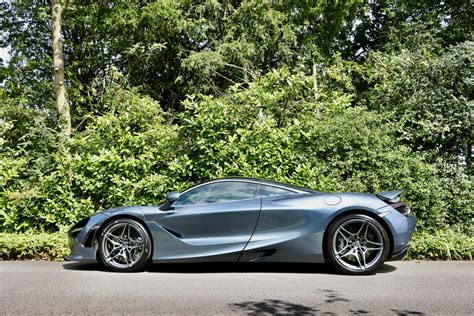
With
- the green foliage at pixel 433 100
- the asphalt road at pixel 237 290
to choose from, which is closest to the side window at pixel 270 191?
the asphalt road at pixel 237 290

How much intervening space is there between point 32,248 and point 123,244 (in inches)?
85.0

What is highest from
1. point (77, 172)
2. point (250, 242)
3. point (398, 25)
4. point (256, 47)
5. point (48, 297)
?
point (398, 25)

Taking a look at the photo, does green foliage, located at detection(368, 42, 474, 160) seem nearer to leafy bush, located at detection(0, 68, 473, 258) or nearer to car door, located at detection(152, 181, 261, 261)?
leafy bush, located at detection(0, 68, 473, 258)

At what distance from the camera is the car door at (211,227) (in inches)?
245

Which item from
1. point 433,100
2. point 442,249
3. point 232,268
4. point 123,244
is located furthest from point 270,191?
point 433,100

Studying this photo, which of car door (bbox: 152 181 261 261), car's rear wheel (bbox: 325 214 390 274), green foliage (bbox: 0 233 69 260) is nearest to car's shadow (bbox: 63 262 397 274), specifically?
car's rear wheel (bbox: 325 214 390 274)

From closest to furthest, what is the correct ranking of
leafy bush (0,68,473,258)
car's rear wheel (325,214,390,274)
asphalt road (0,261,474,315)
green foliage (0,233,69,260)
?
asphalt road (0,261,474,315) → car's rear wheel (325,214,390,274) → green foliage (0,233,69,260) → leafy bush (0,68,473,258)

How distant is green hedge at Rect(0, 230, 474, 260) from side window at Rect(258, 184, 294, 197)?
2.53m

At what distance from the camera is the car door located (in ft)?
20.4

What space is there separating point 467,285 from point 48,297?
4.46 m

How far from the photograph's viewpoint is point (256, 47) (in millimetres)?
19547

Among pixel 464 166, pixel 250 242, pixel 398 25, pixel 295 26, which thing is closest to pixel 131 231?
pixel 250 242

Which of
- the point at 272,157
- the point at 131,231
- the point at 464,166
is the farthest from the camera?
the point at 464,166

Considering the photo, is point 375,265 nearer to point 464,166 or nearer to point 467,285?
point 467,285
